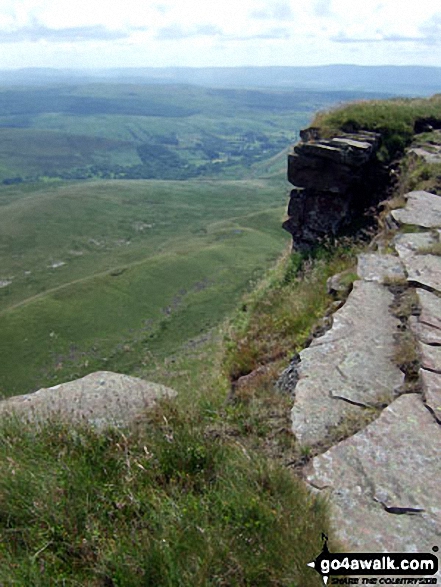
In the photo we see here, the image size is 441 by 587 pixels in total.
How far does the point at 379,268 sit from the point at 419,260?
0.85m

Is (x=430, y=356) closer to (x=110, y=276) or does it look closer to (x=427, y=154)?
(x=427, y=154)

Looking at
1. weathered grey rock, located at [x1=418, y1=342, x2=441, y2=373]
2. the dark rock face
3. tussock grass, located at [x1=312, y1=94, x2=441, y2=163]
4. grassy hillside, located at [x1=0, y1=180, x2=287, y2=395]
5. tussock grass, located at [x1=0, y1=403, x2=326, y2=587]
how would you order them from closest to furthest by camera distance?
tussock grass, located at [x1=0, y1=403, x2=326, y2=587]
weathered grey rock, located at [x1=418, y1=342, x2=441, y2=373]
the dark rock face
tussock grass, located at [x1=312, y1=94, x2=441, y2=163]
grassy hillside, located at [x1=0, y1=180, x2=287, y2=395]

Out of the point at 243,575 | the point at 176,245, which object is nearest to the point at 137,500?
the point at 243,575

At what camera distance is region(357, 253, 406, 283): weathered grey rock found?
9.13 metres

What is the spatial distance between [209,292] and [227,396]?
91646 millimetres

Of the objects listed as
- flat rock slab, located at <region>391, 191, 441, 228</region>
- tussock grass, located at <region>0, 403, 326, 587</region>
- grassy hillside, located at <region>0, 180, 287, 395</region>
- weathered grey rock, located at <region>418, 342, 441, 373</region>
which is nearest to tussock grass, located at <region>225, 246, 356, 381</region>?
weathered grey rock, located at <region>418, 342, 441, 373</region>

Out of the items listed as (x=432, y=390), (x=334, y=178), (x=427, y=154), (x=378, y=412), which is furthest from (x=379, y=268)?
(x=334, y=178)

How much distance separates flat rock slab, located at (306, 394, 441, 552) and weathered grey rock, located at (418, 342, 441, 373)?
0.76 metres

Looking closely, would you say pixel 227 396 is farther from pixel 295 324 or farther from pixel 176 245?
pixel 176 245

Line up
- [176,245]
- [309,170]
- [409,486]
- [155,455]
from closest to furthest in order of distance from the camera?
1. [409,486]
2. [155,455]
3. [309,170]
4. [176,245]

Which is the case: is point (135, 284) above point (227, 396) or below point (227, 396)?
below

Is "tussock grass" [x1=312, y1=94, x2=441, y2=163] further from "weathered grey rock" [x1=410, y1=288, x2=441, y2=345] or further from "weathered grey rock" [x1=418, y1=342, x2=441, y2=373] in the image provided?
→ "weathered grey rock" [x1=418, y1=342, x2=441, y2=373]

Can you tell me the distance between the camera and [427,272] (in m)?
9.02

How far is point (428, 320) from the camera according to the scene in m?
7.20
